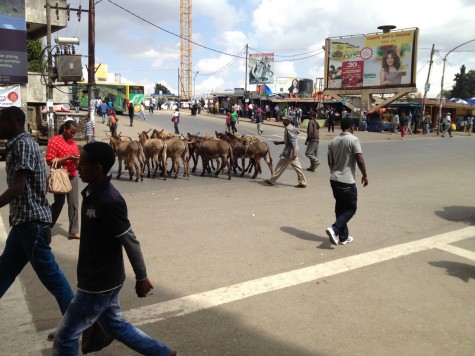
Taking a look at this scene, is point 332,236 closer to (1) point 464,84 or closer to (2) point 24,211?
(2) point 24,211

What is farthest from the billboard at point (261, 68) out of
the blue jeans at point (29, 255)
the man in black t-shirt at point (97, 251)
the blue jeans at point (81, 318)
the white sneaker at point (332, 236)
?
the blue jeans at point (81, 318)

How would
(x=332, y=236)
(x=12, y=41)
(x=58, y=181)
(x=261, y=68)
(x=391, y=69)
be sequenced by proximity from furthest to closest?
(x=261, y=68), (x=391, y=69), (x=12, y=41), (x=332, y=236), (x=58, y=181)

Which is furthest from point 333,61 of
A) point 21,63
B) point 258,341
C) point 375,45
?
point 258,341

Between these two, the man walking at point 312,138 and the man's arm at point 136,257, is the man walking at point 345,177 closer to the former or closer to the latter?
the man's arm at point 136,257

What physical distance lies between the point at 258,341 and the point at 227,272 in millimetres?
1490

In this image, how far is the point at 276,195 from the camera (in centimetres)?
952

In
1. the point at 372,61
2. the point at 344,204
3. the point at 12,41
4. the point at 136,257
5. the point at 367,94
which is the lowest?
the point at 344,204

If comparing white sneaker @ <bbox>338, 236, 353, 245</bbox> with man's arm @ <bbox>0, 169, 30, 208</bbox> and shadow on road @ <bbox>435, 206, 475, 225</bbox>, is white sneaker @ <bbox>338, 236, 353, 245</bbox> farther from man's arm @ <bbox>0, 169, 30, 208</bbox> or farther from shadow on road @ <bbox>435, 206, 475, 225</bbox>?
man's arm @ <bbox>0, 169, 30, 208</bbox>

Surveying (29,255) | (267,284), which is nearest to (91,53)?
(267,284)

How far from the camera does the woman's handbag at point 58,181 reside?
5.27 meters

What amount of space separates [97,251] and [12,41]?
17028 millimetres

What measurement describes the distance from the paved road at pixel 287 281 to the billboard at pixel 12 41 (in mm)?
11289

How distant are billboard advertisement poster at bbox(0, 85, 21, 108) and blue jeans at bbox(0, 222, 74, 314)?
1452cm

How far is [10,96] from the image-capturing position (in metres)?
16.0
